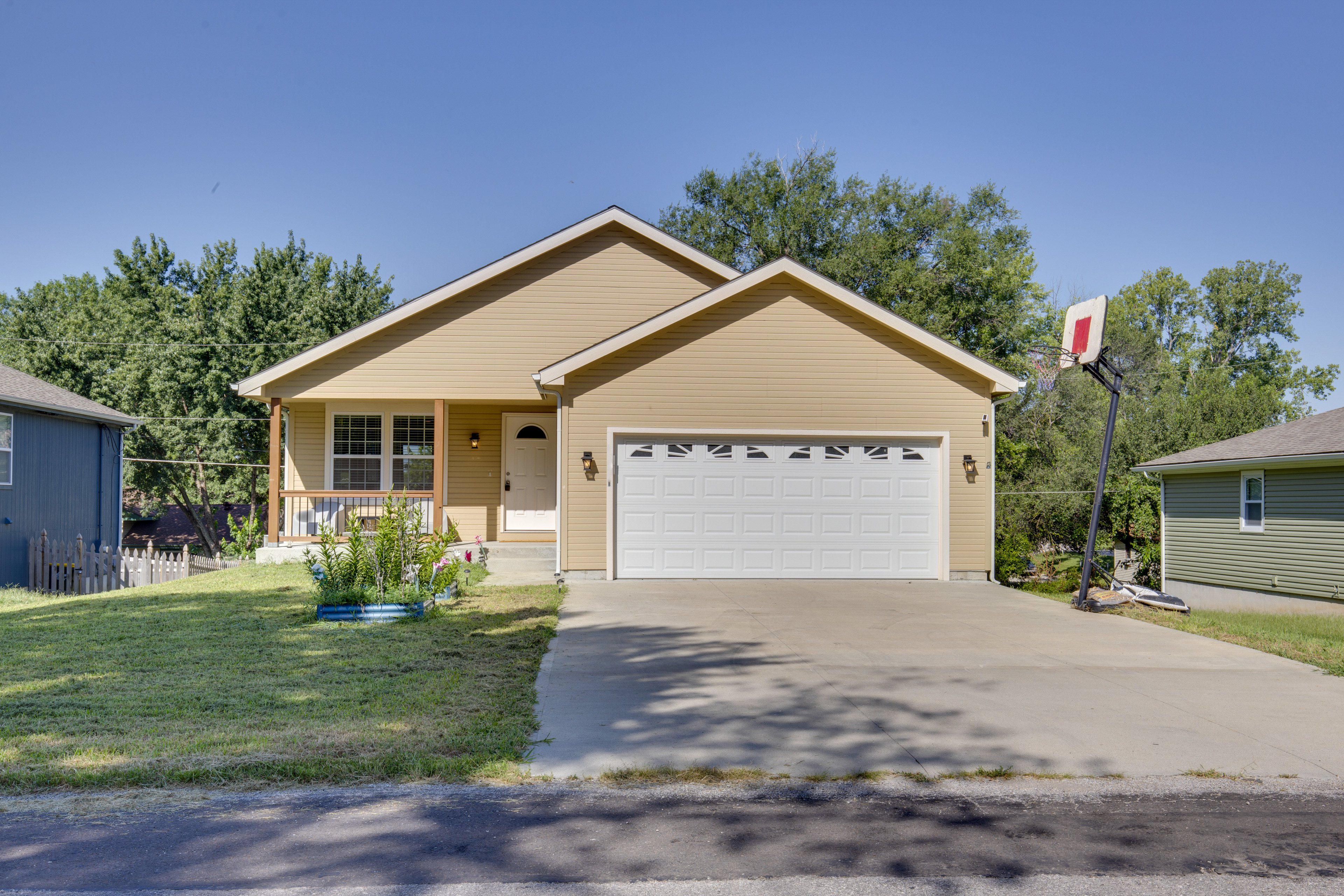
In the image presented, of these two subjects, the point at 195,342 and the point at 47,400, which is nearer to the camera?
the point at 47,400

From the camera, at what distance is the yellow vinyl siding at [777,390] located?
531 inches

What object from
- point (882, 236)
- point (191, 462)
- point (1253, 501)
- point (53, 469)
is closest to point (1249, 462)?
point (1253, 501)

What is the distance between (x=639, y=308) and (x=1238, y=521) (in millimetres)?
13191

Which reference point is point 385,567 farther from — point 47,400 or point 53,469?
point 53,469

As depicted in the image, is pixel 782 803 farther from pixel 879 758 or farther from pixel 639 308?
pixel 639 308

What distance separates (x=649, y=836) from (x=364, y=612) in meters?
6.32

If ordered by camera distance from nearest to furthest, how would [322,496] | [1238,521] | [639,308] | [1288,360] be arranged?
[322,496] → [639,308] → [1238,521] → [1288,360]

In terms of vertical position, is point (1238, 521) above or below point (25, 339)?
below

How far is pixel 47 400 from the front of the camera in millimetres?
17047

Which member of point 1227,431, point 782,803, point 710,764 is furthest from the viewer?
point 1227,431

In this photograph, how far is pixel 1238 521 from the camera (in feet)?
59.5

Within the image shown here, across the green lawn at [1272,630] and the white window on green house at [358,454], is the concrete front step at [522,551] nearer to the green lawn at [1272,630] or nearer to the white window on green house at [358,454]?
the white window on green house at [358,454]

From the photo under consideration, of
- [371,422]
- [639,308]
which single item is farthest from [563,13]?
[371,422]

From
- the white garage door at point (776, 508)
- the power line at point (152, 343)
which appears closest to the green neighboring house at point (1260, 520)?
the white garage door at point (776, 508)
